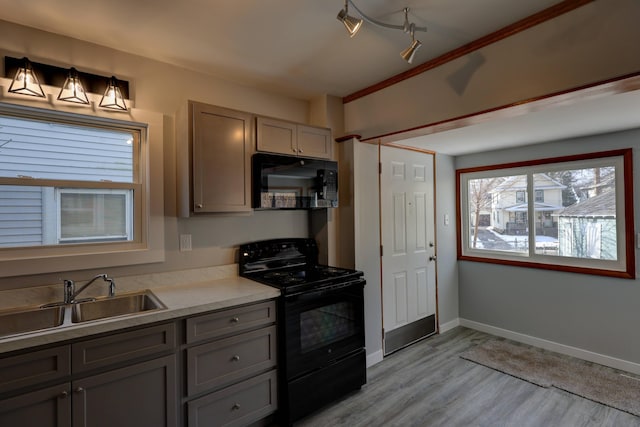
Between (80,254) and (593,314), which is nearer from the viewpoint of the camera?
(80,254)

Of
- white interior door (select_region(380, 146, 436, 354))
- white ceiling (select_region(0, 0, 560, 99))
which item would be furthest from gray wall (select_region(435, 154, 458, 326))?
white ceiling (select_region(0, 0, 560, 99))

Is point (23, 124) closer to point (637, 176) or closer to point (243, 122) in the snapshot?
point (243, 122)

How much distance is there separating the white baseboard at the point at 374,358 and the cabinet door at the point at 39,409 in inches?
89.0

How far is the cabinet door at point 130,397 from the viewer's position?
156cm

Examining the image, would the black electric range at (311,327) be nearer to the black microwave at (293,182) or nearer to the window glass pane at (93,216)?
the black microwave at (293,182)

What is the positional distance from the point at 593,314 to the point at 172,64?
4.30m

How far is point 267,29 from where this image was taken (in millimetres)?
1948

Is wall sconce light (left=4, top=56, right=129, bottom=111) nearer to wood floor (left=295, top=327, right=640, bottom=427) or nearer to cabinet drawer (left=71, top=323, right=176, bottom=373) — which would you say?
cabinet drawer (left=71, top=323, right=176, bottom=373)

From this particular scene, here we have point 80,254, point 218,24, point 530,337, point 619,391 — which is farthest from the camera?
point 530,337

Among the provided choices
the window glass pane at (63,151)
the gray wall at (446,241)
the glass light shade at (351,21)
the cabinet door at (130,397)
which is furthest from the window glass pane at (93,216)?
the gray wall at (446,241)

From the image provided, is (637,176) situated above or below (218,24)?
below

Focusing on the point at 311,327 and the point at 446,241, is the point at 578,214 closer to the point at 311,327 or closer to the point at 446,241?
the point at 446,241

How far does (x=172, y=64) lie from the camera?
2.38m

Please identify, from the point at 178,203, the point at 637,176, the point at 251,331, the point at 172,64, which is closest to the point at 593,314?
the point at 637,176
